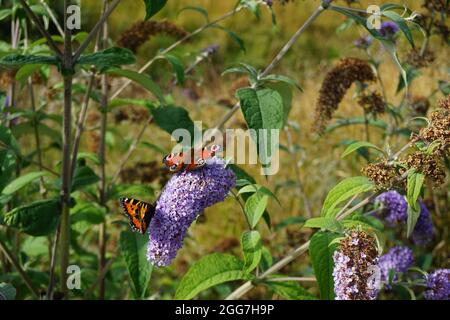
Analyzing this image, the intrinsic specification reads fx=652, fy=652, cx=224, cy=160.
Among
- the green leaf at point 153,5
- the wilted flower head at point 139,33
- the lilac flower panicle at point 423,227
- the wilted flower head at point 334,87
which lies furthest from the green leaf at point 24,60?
the lilac flower panicle at point 423,227

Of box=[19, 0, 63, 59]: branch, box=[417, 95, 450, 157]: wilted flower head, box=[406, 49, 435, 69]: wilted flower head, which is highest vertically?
box=[406, 49, 435, 69]: wilted flower head

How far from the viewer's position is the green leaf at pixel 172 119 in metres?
2.00

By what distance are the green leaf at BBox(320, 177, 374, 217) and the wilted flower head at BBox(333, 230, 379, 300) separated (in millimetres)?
186

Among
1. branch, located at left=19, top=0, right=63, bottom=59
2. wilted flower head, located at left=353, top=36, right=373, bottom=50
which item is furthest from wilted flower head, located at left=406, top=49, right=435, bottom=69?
branch, located at left=19, top=0, right=63, bottom=59

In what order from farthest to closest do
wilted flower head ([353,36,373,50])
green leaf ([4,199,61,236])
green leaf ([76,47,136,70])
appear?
wilted flower head ([353,36,373,50]) < green leaf ([4,199,61,236]) < green leaf ([76,47,136,70])

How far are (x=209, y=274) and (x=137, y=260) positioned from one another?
20cm

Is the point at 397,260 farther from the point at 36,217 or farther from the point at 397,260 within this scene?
the point at 36,217

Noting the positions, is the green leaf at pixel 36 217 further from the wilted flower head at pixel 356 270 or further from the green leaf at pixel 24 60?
the wilted flower head at pixel 356 270

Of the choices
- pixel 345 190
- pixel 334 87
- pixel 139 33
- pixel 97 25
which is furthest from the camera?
pixel 139 33

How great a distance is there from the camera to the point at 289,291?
174cm

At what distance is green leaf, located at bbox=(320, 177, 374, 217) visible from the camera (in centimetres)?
151

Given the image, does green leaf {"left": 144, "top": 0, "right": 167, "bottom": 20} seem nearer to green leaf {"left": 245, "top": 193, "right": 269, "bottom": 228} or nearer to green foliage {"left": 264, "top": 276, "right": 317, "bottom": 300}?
green leaf {"left": 245, "top": 193, "right": 269, "bottom": 228}

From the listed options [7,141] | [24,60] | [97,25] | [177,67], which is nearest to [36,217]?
[7,141]
